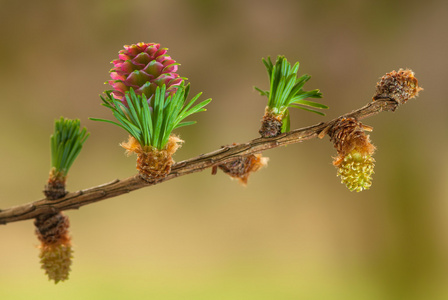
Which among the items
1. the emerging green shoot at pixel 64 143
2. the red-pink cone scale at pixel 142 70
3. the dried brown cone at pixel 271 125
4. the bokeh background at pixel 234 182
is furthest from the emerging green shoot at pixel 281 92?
the bokeh background at pixel 234 182

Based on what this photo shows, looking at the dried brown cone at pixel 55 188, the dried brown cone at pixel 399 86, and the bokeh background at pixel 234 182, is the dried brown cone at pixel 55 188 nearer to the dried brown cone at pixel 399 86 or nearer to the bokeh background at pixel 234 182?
the dried brown cone at pixel 399 86

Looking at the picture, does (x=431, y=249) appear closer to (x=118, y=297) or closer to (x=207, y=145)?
(x=207, y=145)

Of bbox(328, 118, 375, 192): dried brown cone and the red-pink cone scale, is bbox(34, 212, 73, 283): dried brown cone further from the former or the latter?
bbox(328, 118, 375, 192): dried brown cone

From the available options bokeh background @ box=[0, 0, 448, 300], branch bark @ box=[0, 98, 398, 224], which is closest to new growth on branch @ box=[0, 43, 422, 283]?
branch bark @ box=[0, 98, 398, 224]

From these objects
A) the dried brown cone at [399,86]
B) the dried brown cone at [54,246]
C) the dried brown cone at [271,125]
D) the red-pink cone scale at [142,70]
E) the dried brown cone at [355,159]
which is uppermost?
the red-pink cone scale at [142,70]

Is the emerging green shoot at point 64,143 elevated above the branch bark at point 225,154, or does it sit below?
above

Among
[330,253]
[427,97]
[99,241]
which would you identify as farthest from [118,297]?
[427,97]

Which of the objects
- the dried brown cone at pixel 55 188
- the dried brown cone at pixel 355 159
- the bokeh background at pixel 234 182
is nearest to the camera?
the dried brown cone at pixel 355 159
